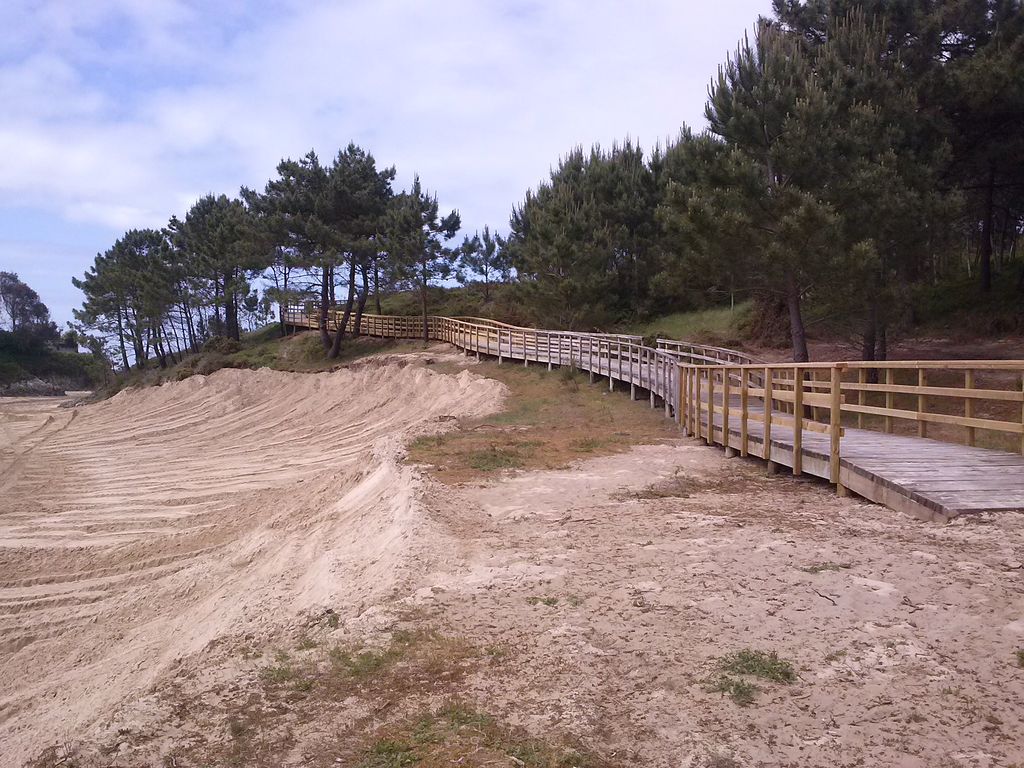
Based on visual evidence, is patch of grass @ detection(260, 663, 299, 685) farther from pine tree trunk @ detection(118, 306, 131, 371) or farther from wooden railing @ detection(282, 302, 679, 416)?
pine tree trunk @ detection(118, 306, 131, 371)

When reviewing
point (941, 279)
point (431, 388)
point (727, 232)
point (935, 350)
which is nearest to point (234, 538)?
point (727, 232)

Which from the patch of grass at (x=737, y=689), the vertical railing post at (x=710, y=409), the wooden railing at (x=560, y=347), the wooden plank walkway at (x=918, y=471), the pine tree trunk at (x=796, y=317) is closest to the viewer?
the patch of grass at (x=737, y=689)

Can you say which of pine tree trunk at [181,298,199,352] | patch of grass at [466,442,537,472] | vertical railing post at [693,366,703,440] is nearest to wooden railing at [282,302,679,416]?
vertical railing post at [693,366,703,440]

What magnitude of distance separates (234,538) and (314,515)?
1.94 m

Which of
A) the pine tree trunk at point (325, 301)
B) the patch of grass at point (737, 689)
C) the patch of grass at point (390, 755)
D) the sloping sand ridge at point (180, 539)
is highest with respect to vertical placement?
the pine tree trunk at point (325, 301)

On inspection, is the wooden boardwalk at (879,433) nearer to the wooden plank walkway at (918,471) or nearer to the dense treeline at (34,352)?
the wooden plank walkway at (918,471)

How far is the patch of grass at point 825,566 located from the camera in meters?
5.39

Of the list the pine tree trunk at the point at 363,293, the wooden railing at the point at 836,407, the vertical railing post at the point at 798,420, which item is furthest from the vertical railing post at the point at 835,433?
the pine tree trunk at the point at 363,293

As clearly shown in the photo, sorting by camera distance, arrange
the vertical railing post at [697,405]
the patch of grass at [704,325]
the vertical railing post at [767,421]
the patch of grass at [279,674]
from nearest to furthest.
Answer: the patch of grass at [279,674]
the vertical railing post at [767,421]
the vertical railing post at [697,405]
the patch of grass at [704,325]

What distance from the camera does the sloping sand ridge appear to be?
6.46m

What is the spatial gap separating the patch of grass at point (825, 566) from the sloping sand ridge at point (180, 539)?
3176 mm

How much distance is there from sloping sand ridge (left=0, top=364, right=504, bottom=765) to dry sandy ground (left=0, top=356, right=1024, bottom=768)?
0.21 ft

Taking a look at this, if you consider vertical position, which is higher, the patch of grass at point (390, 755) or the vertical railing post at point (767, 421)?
the vertical railing post at point (767, 421)

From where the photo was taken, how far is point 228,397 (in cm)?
3416
